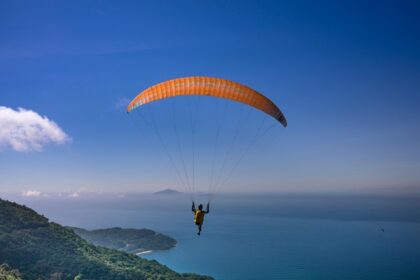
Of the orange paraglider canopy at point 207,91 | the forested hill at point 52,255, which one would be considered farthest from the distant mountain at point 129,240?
the orange paraglider canopy at point 207,91

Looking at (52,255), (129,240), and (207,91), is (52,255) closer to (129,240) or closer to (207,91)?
(207,91)

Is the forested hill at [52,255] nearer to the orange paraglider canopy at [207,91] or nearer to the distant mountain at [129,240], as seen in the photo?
the orange paraglider canopy at [207,91]

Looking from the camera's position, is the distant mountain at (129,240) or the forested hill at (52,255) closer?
the forested hill at (52,255)

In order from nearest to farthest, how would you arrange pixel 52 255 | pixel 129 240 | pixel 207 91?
pixel 207 91 → pixel 52 255 → pixel 129 240

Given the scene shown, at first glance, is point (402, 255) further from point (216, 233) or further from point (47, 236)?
point (47, 236)

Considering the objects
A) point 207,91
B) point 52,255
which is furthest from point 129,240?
point 207,91

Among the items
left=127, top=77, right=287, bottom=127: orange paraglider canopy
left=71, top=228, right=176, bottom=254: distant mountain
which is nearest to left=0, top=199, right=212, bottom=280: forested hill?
left=127, top=77, right=287, bottom=127: orange paraglider canopy
